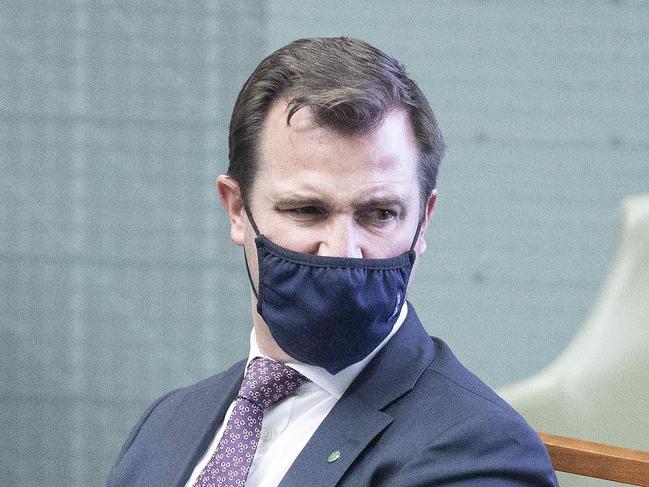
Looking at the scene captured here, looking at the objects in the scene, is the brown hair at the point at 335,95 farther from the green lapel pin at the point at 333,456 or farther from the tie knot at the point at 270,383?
the green lapel pin at the point at 333,456

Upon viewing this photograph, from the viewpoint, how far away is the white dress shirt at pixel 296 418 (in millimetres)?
1563

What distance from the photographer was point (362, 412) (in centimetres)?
152

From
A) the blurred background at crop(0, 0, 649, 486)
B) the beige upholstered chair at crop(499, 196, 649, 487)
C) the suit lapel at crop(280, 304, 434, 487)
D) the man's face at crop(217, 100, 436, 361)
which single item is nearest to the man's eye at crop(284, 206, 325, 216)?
the man's face at crop(217, 100, 436, 361)

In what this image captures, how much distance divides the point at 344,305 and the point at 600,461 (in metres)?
0.48

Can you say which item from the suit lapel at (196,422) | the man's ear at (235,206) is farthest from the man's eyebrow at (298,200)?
the suit lapel at (196,422)

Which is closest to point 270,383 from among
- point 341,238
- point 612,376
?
point 341,238

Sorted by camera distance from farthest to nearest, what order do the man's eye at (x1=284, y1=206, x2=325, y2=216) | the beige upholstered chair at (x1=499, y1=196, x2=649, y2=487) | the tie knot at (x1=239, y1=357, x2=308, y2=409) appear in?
1. the beige upholstered chair at (x1=499, y1=196, x2=649, y2=487)
2. the tie knot at (x1=239, y1=357, x2=308, y2=409)
3. the man's eye at (x1=284, y1=206, x2=325, y2=216)

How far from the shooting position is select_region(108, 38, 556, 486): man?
56.7 inches

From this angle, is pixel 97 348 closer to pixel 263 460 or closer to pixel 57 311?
pixel 57 311

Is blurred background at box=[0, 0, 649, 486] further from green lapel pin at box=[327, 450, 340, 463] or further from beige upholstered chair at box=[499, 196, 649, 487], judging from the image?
green lapel pin at box=[327, 450, 340, 463]

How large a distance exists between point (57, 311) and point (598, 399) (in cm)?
175

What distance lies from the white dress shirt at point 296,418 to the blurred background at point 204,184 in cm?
171

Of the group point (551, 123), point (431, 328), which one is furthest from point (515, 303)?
point (551, 123)

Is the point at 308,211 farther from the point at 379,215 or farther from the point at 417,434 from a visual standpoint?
the point at 417,434
